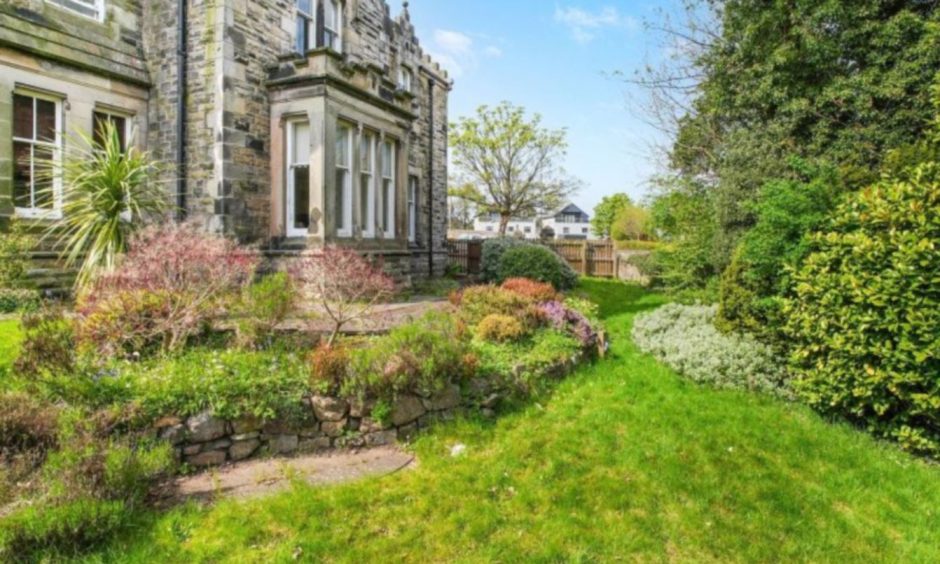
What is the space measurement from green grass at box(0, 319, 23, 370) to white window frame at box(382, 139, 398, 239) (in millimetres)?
7073

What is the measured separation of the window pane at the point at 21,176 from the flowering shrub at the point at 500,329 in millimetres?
7814

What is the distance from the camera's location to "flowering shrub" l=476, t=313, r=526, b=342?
6621 millimetres

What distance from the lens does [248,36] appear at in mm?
9477

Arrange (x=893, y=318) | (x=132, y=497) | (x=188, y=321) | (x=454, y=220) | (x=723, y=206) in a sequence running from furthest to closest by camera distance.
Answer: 1. (x=454, y=220)
2. (x=723, y=206)
3. (x=188, y=321)
4. (x=893, y=318)
5. (x=132, y=497)

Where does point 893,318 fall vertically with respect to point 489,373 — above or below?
above

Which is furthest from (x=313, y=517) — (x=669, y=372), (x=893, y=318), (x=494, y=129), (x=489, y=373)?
(x=494, y=129)

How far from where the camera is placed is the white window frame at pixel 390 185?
11.9 m

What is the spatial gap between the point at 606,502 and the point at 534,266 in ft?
29.2

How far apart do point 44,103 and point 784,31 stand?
528 inches

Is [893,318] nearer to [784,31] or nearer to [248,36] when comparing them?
[784,31]

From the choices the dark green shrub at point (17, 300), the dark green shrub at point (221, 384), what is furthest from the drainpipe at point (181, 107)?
the dark green shrub at point (221, 384)

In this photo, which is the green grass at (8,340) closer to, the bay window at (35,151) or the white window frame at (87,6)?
the bay window at (35,151)

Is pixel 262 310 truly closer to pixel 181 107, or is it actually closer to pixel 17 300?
pixel 17 300

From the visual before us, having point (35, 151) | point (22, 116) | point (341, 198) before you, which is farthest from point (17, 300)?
point (341, 198)
